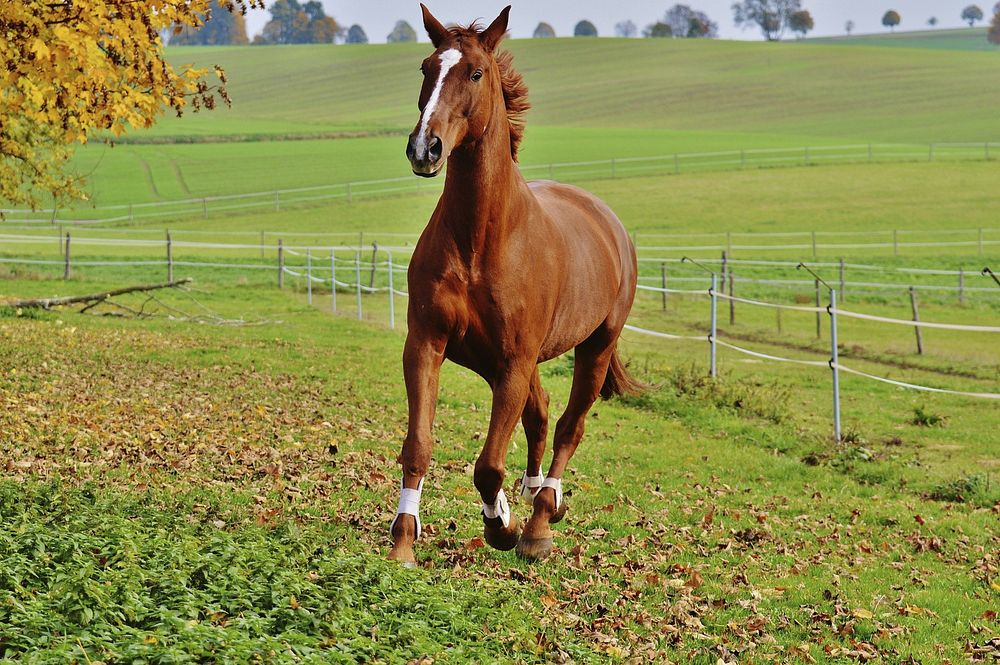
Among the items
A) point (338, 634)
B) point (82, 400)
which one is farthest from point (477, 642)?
point (82, 400)

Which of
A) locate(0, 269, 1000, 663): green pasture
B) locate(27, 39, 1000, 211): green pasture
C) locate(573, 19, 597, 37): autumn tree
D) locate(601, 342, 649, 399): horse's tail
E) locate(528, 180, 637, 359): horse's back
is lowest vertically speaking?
locate(0, 269, 1000, 663): green pasture

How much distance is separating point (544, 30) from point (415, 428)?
17434 centimetres

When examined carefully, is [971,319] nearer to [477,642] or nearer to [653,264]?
[653,264]

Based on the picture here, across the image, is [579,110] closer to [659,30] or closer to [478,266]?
[659,30]

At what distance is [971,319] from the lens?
25891 millimetres

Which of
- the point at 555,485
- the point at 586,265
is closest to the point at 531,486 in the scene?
the point at 555,485

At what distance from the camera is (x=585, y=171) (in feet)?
213

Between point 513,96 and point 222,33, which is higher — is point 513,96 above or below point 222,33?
below

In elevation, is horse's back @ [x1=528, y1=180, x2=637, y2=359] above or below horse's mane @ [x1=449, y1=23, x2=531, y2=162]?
below

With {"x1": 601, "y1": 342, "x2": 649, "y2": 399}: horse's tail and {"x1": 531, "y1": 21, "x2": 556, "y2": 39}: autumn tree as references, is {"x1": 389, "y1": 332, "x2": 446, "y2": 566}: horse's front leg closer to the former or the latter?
{"x1": 601, "y1": 342, "x2": 649, "y2": 399}: horse's tail

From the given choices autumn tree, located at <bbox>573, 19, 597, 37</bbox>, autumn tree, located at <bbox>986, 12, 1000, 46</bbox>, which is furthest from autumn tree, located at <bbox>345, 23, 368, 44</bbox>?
autumn tree, located at <bbox>986, 12, 1000, 46</bbox>

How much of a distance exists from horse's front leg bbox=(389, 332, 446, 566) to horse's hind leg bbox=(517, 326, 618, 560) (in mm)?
1234

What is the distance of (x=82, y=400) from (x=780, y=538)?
7.20 metres

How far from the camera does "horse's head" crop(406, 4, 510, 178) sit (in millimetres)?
5309
